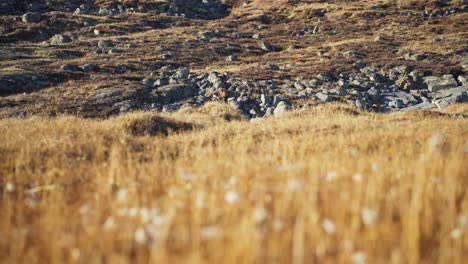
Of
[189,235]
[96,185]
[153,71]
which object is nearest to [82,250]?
[189,235]

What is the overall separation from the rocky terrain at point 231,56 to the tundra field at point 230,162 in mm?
254

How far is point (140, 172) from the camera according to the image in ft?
17.9

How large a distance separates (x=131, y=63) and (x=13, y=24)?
2545 cm

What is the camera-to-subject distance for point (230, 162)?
5.84 m

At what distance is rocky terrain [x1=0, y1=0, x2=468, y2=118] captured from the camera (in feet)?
81.5

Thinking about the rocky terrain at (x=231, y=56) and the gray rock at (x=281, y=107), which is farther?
the rocky terrain at (x=231, y=56)

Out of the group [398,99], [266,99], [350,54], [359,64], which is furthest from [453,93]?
[266,99]

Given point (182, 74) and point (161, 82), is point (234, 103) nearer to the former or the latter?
point (161, 82)

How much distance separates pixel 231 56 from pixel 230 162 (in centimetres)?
3483

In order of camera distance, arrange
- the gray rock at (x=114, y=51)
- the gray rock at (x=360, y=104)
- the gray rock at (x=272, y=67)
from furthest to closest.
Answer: the gray rock at (x=114, y=51)
the gray rock at (x=272, y=67)
the gray rock at (x=360, y=104)

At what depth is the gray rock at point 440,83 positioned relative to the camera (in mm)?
29109

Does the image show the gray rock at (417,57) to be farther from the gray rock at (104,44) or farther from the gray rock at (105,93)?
the gray rock at (104,44)

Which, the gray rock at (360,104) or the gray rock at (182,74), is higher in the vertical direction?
the gray rock at (182,74)

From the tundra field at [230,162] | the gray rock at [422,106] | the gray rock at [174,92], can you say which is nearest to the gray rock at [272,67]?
the tundra field at [230,162]
